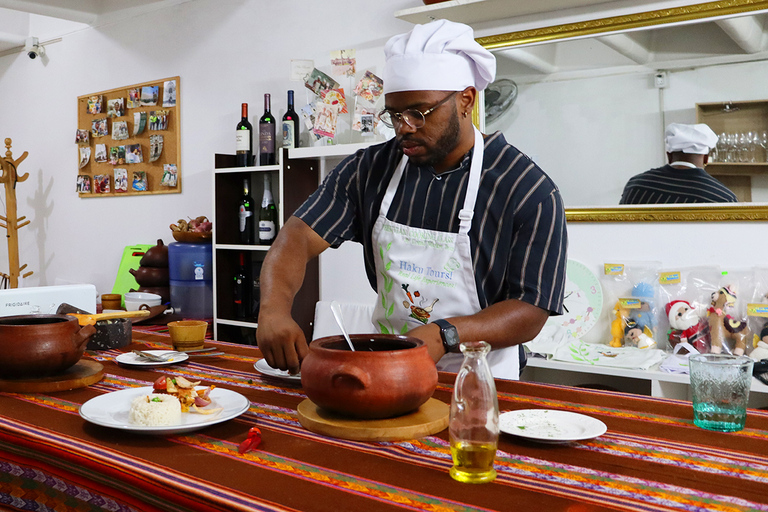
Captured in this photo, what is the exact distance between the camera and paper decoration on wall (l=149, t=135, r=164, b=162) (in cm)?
475

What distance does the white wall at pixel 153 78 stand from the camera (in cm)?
395

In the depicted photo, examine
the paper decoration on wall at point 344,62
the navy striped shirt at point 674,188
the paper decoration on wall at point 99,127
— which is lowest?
the navy striped shirt at point 674,188

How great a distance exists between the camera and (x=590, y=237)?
311 cm

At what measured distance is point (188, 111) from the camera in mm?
4574

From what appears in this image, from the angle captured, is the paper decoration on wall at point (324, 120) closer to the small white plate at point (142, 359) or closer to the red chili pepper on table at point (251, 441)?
the small white plate at point (142, 359)

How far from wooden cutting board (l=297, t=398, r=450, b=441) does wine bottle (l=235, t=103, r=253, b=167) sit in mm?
2934

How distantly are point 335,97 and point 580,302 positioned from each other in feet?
5.43

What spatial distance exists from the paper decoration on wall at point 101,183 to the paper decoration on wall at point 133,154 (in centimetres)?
31

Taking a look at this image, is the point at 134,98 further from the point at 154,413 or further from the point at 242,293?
the point at 154,413

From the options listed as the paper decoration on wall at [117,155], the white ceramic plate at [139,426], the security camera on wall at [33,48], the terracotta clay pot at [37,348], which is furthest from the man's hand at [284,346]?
the security camera on wall at [33,48]

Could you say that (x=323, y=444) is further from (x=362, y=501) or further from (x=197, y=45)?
(x=197, y=45)

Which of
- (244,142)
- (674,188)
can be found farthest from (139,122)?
(674,188)

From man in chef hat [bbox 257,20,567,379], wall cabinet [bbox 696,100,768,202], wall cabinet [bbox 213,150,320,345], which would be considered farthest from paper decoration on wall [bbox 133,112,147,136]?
wall cabinet [bbox 696,100,768,202]

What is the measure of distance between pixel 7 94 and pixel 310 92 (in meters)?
3.76
